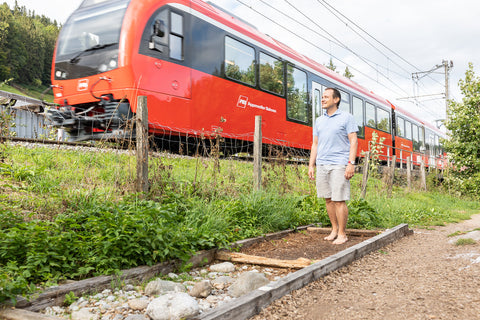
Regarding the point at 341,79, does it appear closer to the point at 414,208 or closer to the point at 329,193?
the point at 414,208

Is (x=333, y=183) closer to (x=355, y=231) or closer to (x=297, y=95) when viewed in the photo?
(x=355, y=231)

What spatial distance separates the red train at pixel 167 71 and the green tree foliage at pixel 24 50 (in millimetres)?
62000

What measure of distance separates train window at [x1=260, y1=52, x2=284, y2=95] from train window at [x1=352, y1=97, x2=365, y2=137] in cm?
598

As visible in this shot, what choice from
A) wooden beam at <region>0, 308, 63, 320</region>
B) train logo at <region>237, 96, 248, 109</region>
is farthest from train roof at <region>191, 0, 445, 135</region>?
wooden beam at <region>0, 308, 63, 320</region>

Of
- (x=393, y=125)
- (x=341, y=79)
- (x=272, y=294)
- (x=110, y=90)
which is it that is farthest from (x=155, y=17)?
(x=393, y=125)

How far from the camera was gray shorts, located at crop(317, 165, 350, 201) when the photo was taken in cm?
486

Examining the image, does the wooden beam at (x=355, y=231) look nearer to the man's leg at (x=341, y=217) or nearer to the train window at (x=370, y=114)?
the man's leg at (x=341, y=217)

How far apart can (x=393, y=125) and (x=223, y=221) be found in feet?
60.1

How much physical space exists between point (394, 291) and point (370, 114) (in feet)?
52.1

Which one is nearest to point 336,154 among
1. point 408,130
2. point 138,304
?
point 138,304

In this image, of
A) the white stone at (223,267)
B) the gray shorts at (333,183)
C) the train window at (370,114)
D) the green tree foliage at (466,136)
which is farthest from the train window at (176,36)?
the green tree foliage at (466,136)

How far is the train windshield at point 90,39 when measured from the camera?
8.18 meters

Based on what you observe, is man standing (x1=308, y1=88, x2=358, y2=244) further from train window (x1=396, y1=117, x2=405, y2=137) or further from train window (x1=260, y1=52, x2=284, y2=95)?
train window (x1=396, y1=117, x2=405, y2=137)

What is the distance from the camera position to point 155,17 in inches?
318
